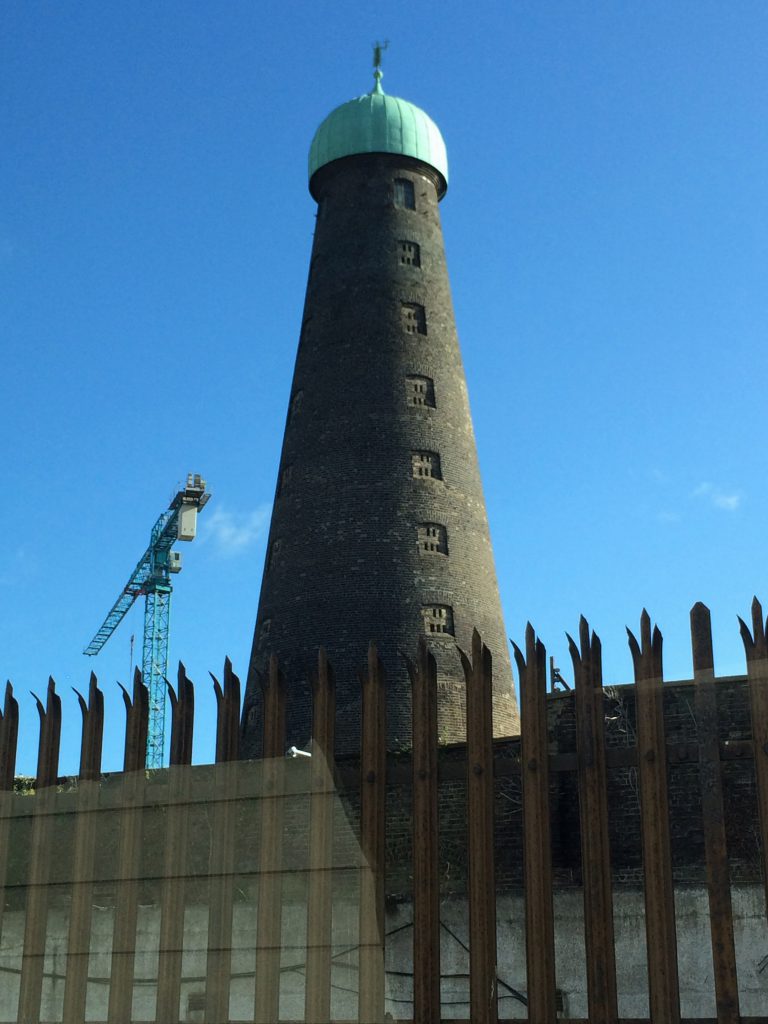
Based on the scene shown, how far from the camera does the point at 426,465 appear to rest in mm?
24750

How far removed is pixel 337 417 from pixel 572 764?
1766cm

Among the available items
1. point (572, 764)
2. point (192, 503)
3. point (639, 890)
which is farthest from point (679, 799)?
point (192, 503)

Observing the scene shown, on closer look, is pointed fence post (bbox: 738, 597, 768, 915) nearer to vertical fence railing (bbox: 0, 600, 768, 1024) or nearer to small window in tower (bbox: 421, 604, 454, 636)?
vertical fence railing (bbox: 0, 600, 768, 1024)

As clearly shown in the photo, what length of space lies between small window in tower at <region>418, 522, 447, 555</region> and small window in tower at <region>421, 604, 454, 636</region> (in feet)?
3.66

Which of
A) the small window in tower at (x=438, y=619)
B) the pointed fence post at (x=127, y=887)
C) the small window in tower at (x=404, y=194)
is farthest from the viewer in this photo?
the small window in tower at (x=404, y=194)

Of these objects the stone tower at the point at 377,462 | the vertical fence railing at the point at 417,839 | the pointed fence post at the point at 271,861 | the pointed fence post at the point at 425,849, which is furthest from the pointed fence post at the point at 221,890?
the stone tower at the point at 377,462

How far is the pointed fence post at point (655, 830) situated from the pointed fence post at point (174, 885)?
3.01m

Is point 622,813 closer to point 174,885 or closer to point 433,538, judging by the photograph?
point 433,538

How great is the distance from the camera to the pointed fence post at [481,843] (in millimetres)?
7512

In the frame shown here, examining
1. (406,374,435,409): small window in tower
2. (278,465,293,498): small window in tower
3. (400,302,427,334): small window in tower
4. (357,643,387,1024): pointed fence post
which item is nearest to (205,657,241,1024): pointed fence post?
(357,643,387,1024): pointed fence post

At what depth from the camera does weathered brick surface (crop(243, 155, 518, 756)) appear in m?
23.0

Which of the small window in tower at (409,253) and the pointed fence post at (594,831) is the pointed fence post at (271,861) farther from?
the small window in tower at (409,253)

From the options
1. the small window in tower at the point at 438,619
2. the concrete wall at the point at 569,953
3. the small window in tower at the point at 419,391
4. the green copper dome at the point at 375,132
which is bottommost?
the concrete wall at the point at 569,953

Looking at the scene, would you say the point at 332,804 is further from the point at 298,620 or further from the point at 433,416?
the point at 433,416
